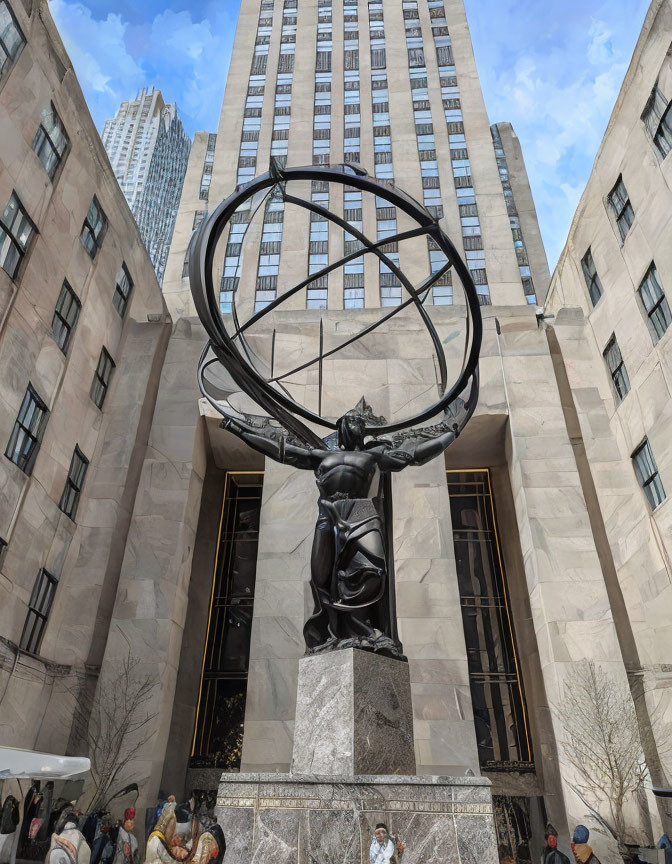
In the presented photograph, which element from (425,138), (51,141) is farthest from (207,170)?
(51,141)

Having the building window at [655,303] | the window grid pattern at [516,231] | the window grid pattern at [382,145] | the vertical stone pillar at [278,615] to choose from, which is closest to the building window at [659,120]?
the building window at [655,303]

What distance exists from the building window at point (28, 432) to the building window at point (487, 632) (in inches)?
588

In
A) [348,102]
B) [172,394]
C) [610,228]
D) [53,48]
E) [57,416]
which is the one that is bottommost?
[57,416]

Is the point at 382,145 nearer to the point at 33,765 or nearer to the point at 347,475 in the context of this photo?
the point at 347,475

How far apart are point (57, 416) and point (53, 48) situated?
10938mm

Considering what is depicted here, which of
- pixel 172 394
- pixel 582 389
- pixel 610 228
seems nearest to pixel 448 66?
pixel 610 228

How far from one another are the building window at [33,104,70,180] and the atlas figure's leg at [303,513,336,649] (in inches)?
621

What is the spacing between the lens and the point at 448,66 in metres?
41.8

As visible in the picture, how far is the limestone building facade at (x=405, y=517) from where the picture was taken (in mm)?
16953

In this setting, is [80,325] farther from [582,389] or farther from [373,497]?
[582,389]

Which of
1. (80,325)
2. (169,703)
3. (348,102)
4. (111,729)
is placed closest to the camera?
(111,729)

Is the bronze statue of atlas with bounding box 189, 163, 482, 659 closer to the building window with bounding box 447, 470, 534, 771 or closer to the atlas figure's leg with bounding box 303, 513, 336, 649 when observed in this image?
the atlas figure's leg with bounding box 303, 513, 336, 649

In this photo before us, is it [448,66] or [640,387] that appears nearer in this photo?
[640,387]

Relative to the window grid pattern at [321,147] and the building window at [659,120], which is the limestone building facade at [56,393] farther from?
the building window at [659,120]
